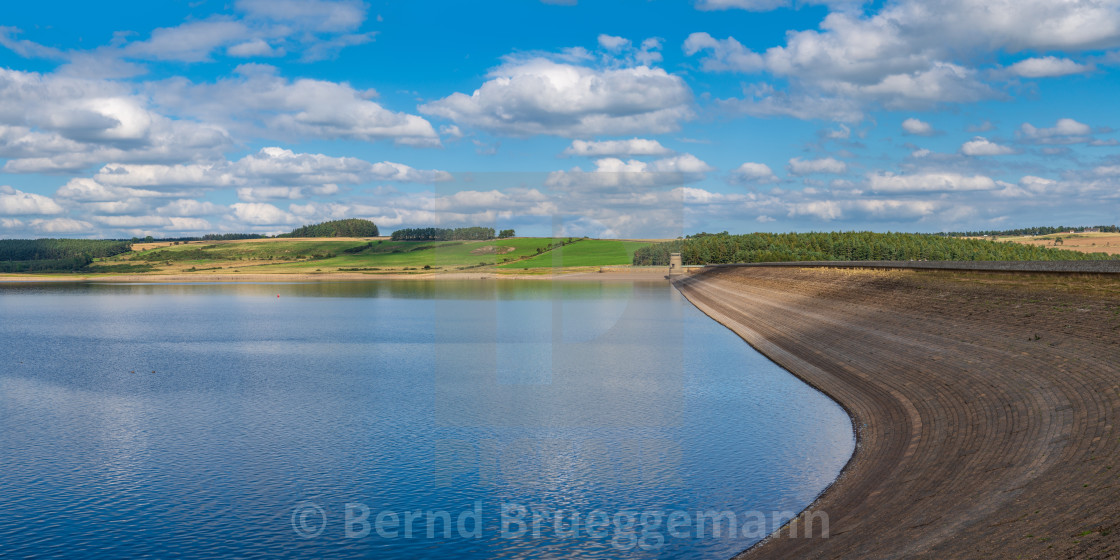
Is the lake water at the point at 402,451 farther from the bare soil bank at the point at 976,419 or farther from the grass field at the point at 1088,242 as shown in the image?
the grass field at the point at 1088,242

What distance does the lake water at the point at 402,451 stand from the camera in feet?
49.3

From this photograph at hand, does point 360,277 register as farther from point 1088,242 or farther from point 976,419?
point 976,419

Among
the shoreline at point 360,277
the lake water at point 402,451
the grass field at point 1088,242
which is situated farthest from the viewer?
the shoreline at point 360,277

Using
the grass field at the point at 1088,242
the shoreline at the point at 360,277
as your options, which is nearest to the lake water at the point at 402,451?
the grass field at the point at 1088,242

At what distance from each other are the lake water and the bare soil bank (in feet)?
5.30

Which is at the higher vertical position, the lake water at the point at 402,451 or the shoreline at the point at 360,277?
the shoreline at the point at 360,277

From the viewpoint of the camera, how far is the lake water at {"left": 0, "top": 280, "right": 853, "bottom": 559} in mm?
15039

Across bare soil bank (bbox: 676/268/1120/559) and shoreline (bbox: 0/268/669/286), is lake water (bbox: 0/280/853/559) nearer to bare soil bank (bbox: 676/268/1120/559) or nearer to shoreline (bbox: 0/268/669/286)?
bare soil bank (bbox: 676/268/1120/559)

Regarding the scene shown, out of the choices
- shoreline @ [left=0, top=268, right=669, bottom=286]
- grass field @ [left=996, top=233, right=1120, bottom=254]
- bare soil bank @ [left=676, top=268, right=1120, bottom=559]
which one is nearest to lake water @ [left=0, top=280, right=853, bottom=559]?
bare soil bank @ [left=676, top=268, right=1120, bottom=559]

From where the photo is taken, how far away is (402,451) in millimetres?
21500

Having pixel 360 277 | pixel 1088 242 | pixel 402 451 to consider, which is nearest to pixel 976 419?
pixel 402 451

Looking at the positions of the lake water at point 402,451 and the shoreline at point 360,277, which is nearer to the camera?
the lake water at point 402,451

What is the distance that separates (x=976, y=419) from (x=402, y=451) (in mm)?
15039

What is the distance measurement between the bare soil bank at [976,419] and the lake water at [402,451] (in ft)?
5.30
